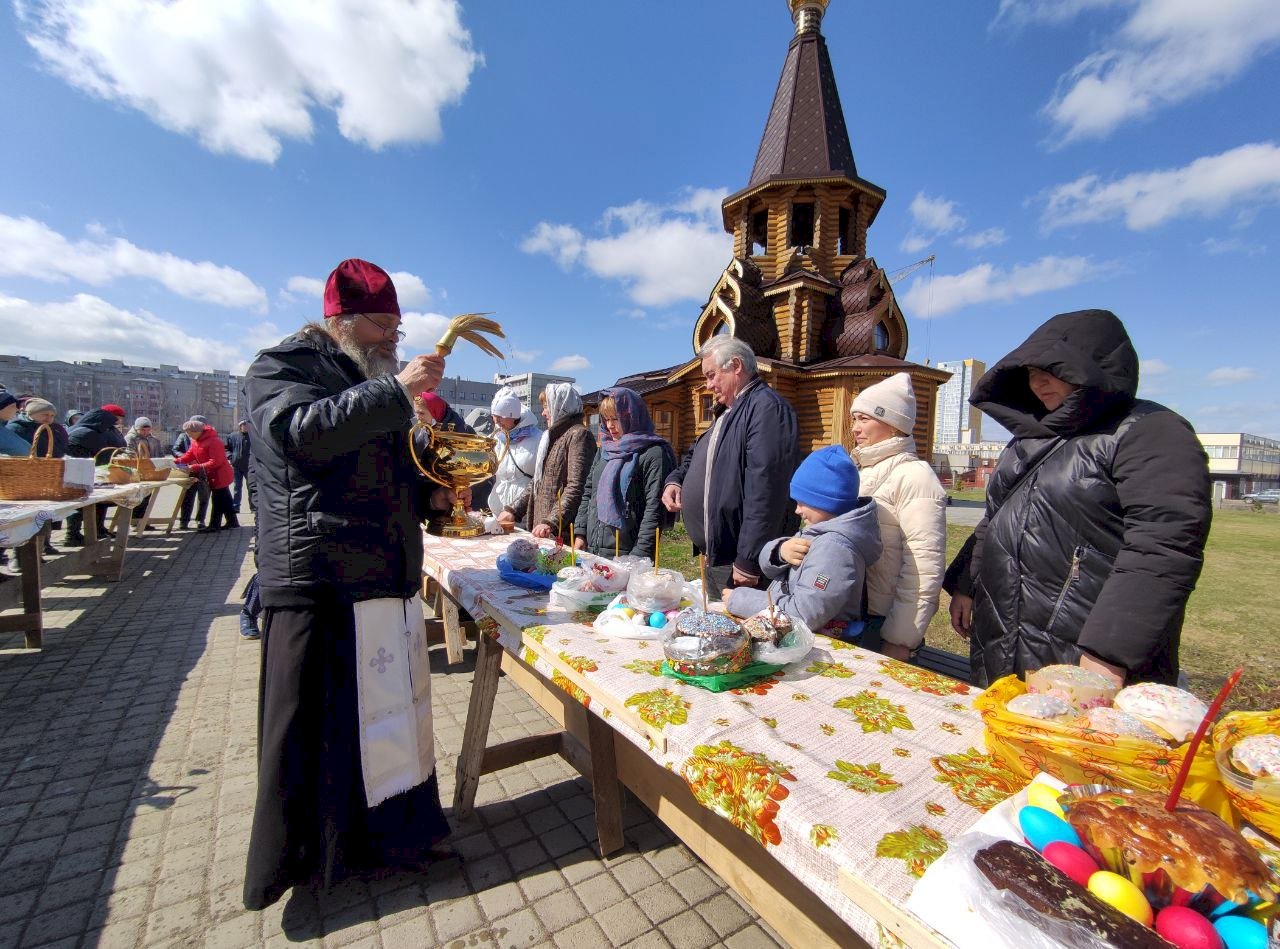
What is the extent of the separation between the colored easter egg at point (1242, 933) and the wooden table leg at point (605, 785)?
1.59 m

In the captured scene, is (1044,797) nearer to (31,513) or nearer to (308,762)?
(308,762)

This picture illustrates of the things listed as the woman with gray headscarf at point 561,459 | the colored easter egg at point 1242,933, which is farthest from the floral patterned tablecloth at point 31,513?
the colored easter egg at point 1242,933

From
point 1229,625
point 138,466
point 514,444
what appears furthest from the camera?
point 138,466

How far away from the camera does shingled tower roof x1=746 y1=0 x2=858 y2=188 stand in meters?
16.5

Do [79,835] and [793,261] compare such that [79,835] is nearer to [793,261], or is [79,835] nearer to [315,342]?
[315,342]

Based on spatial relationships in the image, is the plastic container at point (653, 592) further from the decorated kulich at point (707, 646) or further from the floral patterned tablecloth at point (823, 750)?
the decorated kulich at point (707, 646)

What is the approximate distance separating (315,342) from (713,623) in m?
1.54

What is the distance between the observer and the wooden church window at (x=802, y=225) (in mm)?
16766

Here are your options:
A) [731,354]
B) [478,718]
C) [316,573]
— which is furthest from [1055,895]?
[731,354]

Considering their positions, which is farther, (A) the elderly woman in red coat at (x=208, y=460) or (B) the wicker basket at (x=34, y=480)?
(A) the elderly woman in red coat at (x=208, y=460)

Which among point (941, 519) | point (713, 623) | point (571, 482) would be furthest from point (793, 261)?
point (713, 623)

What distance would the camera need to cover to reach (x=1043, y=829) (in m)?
0.78

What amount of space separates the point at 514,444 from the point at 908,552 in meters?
3.33

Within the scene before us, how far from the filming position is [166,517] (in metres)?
9.10
